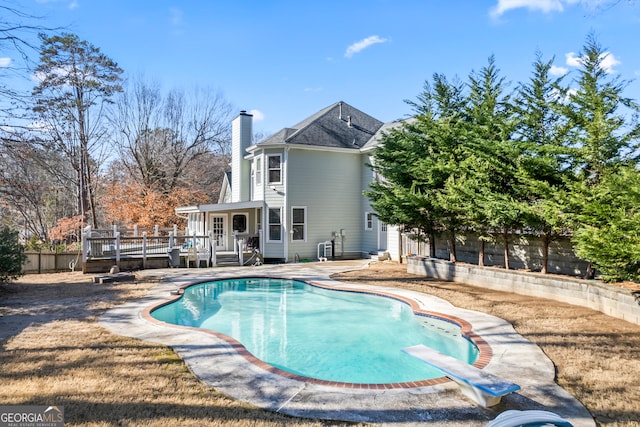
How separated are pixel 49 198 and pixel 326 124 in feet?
77.3

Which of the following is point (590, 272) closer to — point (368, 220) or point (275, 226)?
point (368, 220)

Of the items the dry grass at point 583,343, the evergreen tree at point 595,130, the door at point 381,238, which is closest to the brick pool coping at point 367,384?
the dry grass at point 583,343

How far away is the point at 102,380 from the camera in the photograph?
4602 millimetres

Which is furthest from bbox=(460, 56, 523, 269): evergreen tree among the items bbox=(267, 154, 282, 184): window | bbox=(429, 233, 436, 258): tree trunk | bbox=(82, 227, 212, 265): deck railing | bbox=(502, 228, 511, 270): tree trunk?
bbox=(82, 227, 212, 265): deck railing

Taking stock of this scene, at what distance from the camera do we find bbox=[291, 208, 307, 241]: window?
1842 cm

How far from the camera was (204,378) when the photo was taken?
479 cm

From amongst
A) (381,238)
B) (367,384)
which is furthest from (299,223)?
(367,384)

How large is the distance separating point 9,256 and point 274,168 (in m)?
10.7

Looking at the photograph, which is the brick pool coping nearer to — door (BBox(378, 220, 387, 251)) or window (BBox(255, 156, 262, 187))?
door (BBox(378, 220, 387, 251))

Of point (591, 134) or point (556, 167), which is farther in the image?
point (556, 167)

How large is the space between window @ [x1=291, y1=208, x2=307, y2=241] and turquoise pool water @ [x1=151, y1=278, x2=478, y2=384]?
5686 millimetres

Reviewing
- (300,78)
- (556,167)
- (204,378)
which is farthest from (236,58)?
(204,378)

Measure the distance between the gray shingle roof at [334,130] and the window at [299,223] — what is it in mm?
3260

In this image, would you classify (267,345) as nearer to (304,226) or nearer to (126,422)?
(126,422)
